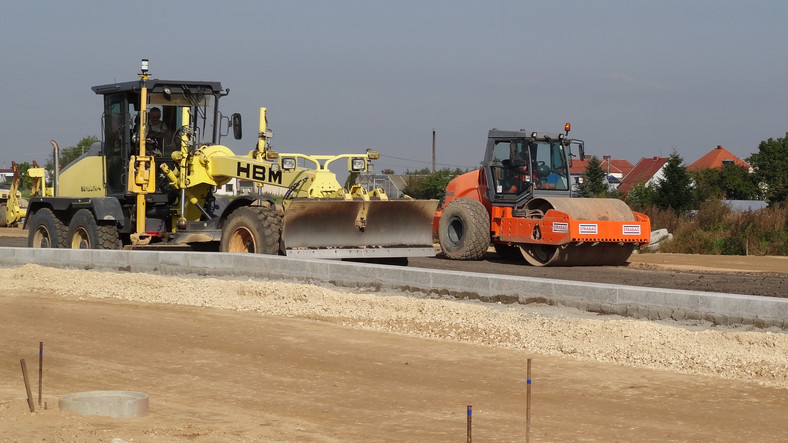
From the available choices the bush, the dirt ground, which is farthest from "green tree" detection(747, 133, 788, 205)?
the dirt ground

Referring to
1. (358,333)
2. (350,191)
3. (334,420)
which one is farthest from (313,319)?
(334,420)

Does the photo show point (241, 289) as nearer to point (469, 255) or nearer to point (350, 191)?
point (350, 191)

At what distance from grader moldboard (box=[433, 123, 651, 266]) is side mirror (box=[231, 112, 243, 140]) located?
5.00 meters

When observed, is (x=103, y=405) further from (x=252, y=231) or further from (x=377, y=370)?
(x=252, y=231)

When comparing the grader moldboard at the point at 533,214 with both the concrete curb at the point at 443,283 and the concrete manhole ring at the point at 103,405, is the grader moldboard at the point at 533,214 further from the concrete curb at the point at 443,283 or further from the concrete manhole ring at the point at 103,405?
the concrete manhole ring at the point at 103,405

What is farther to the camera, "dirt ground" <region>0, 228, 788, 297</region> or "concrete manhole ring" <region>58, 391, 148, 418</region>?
"dirt ground" <region>0, 228, 788, 297</region>

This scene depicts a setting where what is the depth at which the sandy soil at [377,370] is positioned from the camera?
7.72 meters

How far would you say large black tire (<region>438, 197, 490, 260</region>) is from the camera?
68.8 ft

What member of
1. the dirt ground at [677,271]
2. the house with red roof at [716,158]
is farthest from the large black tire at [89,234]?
the house with red roof at [716,158]

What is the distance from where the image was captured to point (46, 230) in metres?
20.7

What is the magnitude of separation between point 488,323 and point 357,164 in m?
6.03

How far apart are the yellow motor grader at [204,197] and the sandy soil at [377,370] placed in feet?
7.90

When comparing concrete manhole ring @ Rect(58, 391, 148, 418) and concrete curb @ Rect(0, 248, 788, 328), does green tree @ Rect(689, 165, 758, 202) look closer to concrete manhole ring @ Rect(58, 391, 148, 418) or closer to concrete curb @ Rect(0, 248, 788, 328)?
concrete curb @ Rect(0, 248, 788, 328)

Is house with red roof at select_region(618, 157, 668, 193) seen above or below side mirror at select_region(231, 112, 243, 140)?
above
